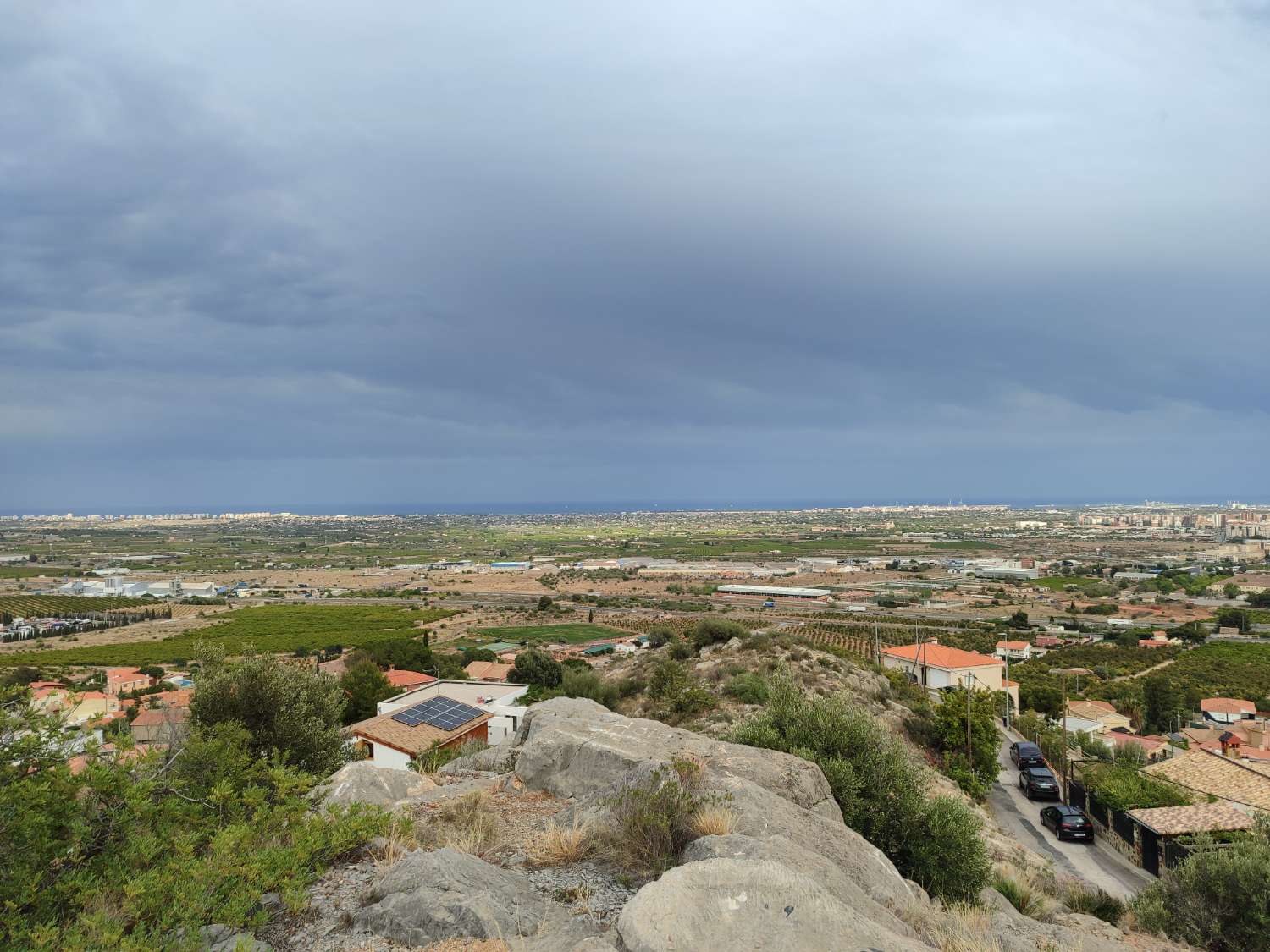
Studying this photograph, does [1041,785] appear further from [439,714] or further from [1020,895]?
[439,714]

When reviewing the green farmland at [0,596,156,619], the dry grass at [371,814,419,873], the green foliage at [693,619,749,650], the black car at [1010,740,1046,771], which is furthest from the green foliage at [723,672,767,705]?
the green farmland at [0,596,156,619]

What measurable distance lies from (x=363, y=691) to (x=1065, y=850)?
30846 millimetres

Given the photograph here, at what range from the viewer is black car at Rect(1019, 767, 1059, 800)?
2670cm

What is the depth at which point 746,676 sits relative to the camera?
28156 mm

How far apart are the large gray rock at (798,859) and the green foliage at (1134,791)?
2303cm

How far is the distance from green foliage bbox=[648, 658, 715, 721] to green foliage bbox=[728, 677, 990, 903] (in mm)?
12983

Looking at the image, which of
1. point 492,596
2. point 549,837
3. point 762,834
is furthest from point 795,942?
point 492,596

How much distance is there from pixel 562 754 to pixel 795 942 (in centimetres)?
606

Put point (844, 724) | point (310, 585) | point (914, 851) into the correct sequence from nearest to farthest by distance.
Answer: point (914, 851) → point (844, 724) → point (310, 585)

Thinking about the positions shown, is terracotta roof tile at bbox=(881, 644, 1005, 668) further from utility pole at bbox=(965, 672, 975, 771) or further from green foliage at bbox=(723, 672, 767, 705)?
green foliage at bbox=(723, 672, 767, 705)

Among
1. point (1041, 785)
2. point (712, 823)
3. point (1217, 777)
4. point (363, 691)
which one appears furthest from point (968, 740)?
point (363, 691)

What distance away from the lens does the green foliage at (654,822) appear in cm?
675

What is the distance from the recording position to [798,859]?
6.38 m

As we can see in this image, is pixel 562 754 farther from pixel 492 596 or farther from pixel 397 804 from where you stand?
pixel 492 596
